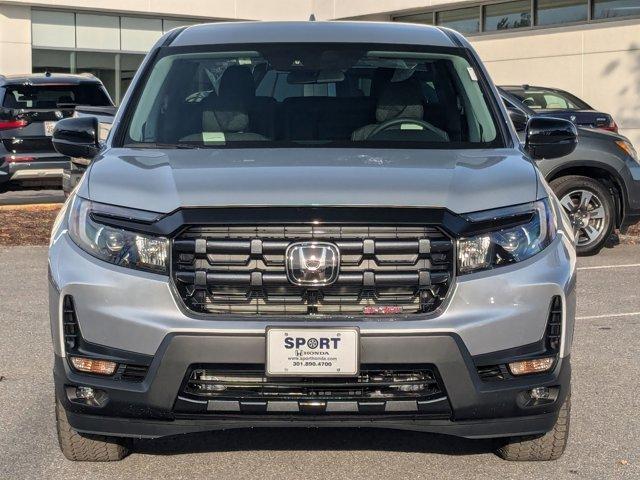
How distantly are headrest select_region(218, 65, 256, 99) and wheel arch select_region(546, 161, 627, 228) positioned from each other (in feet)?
21.8

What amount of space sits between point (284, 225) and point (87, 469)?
1377 millimetres

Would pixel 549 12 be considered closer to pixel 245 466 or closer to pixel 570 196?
pixel 570 196

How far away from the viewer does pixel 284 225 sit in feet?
14.1

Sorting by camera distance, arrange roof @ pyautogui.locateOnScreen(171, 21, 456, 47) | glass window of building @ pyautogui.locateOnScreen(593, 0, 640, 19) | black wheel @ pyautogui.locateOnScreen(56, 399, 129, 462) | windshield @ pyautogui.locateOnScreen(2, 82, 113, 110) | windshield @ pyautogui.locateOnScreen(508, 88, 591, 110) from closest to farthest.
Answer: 1. black wheel @ pyautogui.locateOnScreen(56, 399, 129, 462)
2. roof @ pyautogui.locateOnScreen(171, 21, 456, 47)
3. windshield @ pyautogui.locateOnScreen(508, 88, 591, 110)
4. windshield @ pyautogui.locateOnScreen(2, 82, 113, 110)
5. glass window of building @ pyautogui.locateOnScreen(593, 0, 640, 19)

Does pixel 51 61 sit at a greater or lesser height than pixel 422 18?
lesser

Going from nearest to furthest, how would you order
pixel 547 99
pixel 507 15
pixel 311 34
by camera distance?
pixel 311 34
pixel 547 99
pixel 507 15

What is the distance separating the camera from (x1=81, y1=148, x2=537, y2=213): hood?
14.3ft

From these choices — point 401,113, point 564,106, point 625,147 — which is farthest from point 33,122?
point 401,113

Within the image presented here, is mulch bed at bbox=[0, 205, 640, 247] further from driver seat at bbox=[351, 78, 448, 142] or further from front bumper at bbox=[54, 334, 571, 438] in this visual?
front bumper at bbox=[54, 334, 571, 438]

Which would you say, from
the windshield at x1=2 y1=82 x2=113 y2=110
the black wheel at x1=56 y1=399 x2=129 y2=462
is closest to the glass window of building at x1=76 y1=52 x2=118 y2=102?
the windshield at x1=2 y1=82 x2=113 y2=110

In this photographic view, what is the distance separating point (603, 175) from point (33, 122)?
794 centimetres

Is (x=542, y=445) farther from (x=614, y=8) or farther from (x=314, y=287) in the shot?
(x=614, y=8)

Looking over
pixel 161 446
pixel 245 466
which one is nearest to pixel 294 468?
pixel 245 466

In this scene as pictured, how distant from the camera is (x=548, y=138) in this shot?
227 inches
